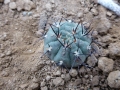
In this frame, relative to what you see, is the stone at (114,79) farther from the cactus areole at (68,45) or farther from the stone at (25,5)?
the stone at (25,5)

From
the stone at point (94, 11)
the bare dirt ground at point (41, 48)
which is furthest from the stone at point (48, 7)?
Result: the stone at point (94, 11)

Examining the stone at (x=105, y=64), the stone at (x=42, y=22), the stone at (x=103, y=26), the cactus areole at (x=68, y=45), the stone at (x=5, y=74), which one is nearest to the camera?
the cactus areole at (x=68, y=45)

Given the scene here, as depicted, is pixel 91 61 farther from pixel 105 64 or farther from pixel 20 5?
pixel 20 5

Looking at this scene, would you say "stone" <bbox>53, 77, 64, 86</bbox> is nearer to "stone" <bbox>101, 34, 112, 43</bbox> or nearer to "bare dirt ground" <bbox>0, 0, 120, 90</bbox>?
"bare dirt ground" <bbox>0, 0, 120, 90</bbox>

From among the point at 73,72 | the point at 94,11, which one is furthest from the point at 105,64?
the point at 94,11

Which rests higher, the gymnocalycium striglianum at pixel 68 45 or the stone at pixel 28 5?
the stone at pixel 28 5

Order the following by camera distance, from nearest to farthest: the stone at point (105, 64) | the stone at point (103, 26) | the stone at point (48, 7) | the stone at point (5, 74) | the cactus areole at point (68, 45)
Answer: the cactus areole at point (68, 45) → the stone at point (105, 64) → the stone at point (5, 74) → the stone at point (103, 26) → the stone at point (48, 7)

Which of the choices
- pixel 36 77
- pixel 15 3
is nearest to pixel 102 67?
pixel 36 77

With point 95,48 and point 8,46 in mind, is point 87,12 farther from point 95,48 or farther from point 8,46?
point 8,46
